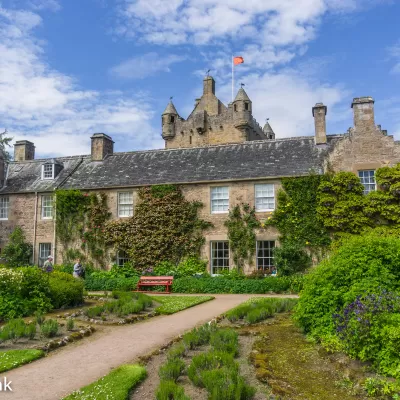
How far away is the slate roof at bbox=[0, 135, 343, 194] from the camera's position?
74.3ft

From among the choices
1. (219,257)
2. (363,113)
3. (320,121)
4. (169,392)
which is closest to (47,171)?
(219,257)

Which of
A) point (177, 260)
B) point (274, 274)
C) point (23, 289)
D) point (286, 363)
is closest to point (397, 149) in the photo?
point (274, 274)

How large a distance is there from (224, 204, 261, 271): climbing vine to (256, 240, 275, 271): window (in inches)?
14.3

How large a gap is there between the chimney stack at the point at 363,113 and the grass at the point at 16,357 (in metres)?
18.9

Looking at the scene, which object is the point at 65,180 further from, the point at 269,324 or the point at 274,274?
the point at 269,324

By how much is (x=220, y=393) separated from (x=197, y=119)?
36310 millimetres

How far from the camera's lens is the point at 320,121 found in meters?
23.6

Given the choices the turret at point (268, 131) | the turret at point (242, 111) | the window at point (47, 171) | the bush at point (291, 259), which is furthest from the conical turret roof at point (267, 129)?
the bush at point (291, 259)

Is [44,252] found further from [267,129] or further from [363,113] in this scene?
[267,129]

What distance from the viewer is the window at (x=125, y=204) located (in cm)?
2430

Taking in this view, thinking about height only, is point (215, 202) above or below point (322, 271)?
above

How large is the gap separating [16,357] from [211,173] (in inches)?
656

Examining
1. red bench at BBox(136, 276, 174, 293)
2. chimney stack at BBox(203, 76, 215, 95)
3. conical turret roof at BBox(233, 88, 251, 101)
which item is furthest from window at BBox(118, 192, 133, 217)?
chimney stack at BBox(203, 76, 215, 95)

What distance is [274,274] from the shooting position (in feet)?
68.3
